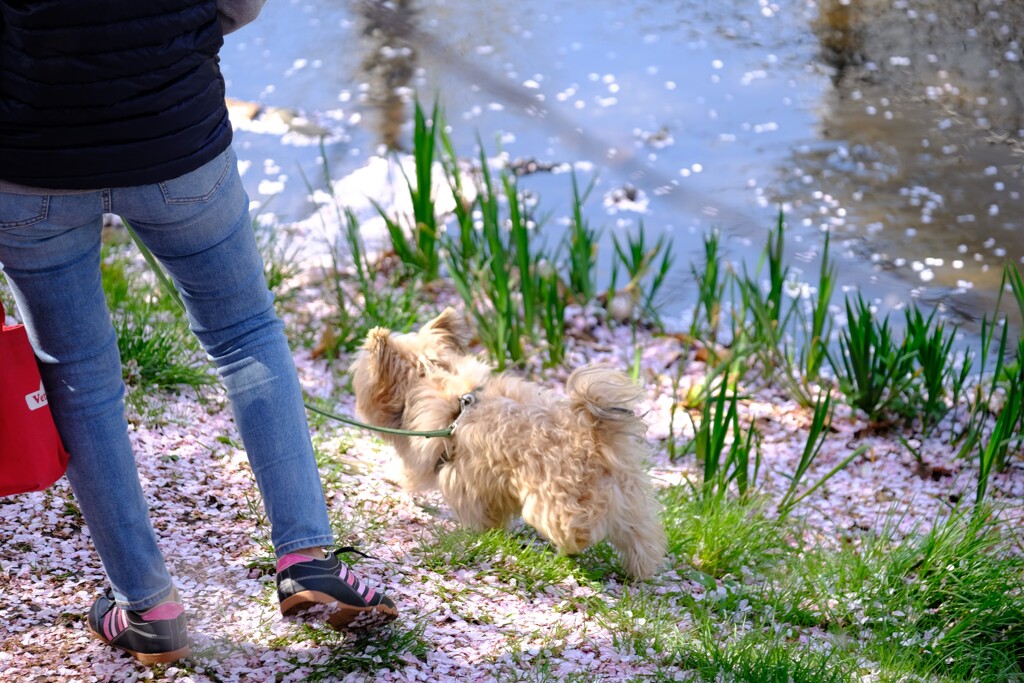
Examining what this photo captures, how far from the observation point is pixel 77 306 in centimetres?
184

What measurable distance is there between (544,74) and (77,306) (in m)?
6.11

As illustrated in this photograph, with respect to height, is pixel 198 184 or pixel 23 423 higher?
pixel 198 184

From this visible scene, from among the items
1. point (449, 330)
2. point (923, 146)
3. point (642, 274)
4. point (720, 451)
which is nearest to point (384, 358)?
point (449, 330)

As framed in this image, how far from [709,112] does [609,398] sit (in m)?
4.82

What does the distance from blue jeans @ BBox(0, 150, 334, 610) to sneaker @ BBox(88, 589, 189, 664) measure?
0.09ft

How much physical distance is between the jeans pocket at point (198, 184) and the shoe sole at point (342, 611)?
2.74 feet

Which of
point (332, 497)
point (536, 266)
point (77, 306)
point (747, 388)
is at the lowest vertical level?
point (747, 388)

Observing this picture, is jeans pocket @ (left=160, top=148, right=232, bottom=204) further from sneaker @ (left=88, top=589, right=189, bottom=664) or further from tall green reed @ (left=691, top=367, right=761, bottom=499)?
tall green reed @ (left=691, top=367, right=761, bottom=499)

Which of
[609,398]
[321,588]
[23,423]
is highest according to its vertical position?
[23,423]

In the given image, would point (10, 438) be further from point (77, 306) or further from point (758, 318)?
point (758, 318)

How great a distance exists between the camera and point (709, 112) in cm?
686

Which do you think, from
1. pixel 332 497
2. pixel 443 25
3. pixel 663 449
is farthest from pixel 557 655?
pixel 443 25

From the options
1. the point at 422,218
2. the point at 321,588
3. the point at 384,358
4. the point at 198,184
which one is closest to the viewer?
the point at 198,184

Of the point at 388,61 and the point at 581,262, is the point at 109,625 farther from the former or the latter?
the point at 388,61
